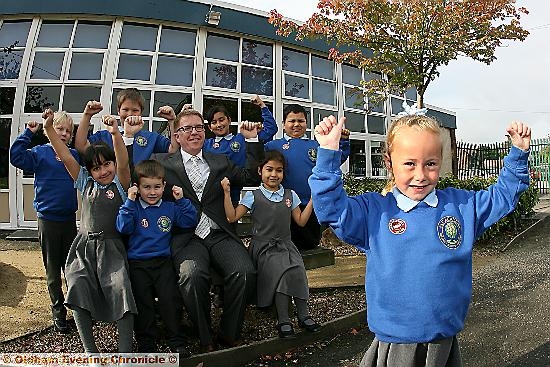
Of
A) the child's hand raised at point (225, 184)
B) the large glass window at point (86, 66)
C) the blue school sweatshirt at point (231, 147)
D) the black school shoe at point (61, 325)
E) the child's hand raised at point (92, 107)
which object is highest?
the large glass window at point (86, 66)

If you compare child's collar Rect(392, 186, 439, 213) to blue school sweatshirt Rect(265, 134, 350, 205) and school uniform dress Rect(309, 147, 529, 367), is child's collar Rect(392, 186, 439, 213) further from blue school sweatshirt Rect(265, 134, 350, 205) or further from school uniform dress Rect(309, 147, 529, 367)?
blue school sweatshirt Rect(265, 134, 350, 205)

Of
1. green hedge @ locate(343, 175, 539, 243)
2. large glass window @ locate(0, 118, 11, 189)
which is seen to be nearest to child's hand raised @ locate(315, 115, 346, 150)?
green hedge @ locate(343, 175, 539, 243)

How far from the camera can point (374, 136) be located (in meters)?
14.7

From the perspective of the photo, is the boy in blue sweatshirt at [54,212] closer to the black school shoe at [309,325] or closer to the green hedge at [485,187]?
the black school shoe at [309,325]

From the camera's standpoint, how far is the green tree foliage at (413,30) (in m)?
10.6

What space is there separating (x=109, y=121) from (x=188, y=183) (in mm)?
779

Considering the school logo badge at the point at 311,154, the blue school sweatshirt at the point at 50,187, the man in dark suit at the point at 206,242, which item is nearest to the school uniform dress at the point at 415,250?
the man in dark suit at the point at 206,242

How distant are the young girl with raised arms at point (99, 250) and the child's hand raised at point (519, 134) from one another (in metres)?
2.57

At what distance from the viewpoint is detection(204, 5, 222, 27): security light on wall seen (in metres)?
11.2

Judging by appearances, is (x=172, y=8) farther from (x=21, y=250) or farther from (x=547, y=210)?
(x=547, y=210)

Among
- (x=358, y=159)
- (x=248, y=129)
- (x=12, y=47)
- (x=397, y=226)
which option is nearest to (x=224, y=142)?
(x=248, y=129)

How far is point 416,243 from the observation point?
2.24 meters

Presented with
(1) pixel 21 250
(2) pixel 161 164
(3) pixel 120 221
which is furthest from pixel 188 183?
(1) pixel 21 250

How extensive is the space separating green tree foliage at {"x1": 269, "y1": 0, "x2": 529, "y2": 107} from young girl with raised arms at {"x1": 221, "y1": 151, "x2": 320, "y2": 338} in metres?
7.49
